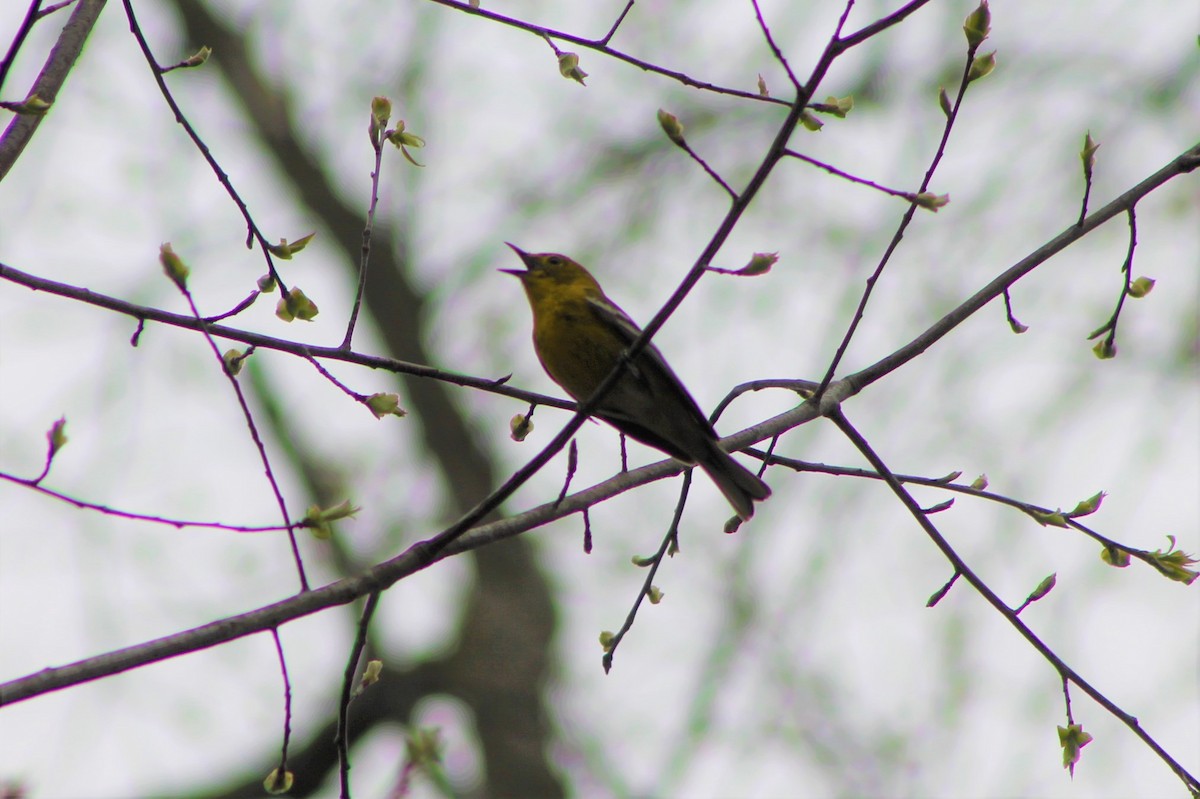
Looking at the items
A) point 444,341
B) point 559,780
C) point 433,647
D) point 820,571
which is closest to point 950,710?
point 820,571

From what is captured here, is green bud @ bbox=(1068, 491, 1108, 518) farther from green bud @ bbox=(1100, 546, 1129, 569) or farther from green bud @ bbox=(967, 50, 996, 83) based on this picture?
green bud @ bbox=(967, 50, 996, 83)

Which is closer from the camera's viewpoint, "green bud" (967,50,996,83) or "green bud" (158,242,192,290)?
"green bud" (158,242,192,290)

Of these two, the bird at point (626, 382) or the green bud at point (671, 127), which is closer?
the green bud at point (671, 127)

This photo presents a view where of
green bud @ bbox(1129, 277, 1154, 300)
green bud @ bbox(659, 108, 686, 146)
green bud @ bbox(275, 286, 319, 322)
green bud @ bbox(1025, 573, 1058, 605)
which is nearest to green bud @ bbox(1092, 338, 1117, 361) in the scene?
green bud @ bbox(1129, 277, 1154, 300)

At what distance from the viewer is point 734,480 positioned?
4.17 meters

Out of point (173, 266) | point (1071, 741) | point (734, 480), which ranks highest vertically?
point (734, 480)

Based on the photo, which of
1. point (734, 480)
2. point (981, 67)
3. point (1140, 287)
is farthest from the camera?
point (734, 480)

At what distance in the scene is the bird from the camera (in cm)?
411

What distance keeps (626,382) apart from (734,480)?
1.67ft

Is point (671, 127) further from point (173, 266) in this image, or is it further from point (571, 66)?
point (173, 266)

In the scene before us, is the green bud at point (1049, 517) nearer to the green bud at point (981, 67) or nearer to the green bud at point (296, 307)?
the green bud at point (981, 67)

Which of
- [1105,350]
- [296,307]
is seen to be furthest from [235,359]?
[1105,350]

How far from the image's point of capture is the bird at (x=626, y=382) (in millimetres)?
4113

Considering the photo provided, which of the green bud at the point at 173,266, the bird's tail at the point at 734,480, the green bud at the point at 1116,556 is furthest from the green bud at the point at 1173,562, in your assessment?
the green bud at the point at 173,266
